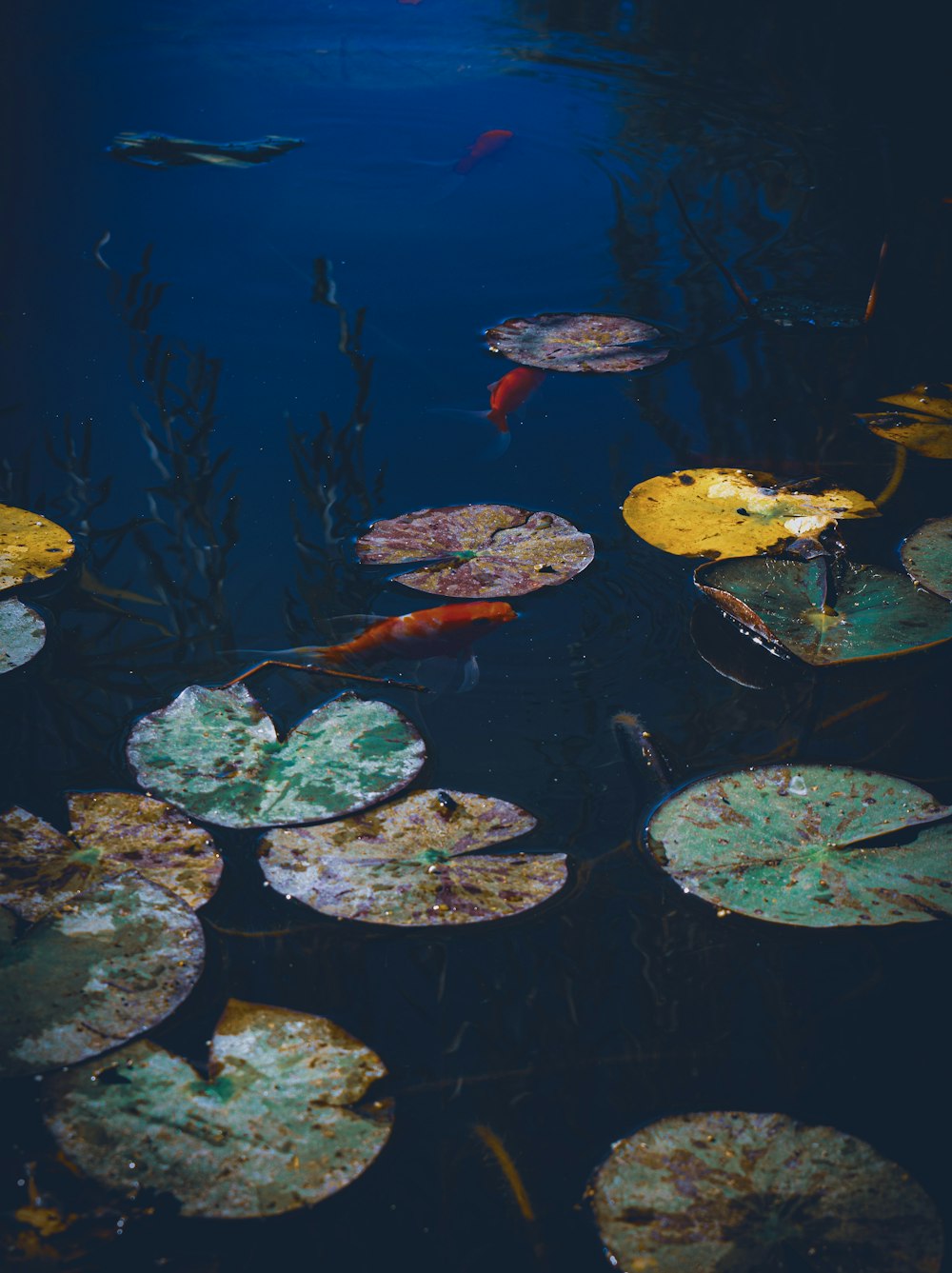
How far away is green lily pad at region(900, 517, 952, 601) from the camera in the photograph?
56.9 inches

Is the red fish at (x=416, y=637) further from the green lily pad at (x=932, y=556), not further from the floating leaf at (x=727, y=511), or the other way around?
the green lily pad at (x=932, y=556)

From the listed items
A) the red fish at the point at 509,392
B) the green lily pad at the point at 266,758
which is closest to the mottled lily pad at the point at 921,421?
the red fish at the point at 509,392

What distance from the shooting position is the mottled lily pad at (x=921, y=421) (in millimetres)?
1826

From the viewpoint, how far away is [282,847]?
108 centimetres

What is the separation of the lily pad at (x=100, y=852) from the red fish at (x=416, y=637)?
0.34m

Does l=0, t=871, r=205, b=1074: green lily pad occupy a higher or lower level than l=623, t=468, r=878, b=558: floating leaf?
lower

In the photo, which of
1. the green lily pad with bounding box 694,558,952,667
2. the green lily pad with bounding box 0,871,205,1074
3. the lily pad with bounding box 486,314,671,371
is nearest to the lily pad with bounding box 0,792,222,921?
the green lily pad with bounding box 0,871,205,1074

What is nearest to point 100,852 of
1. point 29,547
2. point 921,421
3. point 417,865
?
point 417,865

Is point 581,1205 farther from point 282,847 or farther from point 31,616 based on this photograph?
point 31,616

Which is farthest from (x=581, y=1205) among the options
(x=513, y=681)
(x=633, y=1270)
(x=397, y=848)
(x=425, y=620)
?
(x=425, y=620)

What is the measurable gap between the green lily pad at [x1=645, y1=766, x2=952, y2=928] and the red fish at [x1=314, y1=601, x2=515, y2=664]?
39 centimetres

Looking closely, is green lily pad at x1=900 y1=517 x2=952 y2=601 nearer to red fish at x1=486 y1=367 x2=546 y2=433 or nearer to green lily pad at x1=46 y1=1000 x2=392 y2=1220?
red fish at x1=486 y1=367 x2=546 y2=433

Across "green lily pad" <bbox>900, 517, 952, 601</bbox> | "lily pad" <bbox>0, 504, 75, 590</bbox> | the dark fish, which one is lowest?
"lily pad" <bbox>0, 504, 75, 590</bbox>

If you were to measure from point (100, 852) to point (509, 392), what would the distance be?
4.01 feet
